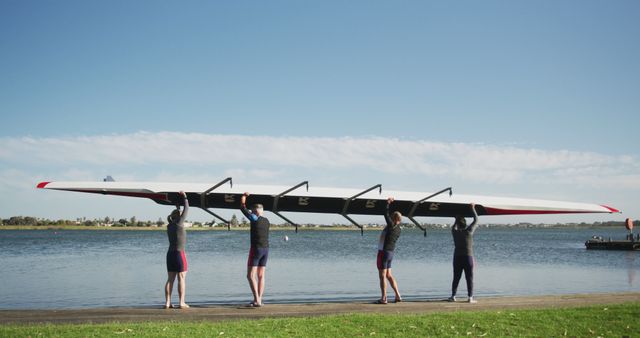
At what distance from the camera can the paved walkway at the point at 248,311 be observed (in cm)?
934

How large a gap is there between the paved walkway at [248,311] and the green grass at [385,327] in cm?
82

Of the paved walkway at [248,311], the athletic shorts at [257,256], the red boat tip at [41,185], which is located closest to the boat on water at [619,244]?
the paved walkway at [248,311]

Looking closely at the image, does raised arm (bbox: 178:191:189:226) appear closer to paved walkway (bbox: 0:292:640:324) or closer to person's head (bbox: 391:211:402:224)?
paved walkway (bbox: 0:292:640:324)

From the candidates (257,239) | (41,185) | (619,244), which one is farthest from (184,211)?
(619,244)

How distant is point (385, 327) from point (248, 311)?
3.12 m

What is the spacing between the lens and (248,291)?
1925 centimetres

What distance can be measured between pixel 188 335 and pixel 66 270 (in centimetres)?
2510

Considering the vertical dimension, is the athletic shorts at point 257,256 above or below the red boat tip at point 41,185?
below

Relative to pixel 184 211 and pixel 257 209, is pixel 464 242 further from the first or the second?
pixel 184 211

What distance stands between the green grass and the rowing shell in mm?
2318

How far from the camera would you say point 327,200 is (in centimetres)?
1031

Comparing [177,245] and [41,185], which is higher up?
[41,185]

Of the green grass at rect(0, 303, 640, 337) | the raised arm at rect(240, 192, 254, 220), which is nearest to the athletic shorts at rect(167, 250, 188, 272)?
the raised arm at rect(240, 192, 254, 220)

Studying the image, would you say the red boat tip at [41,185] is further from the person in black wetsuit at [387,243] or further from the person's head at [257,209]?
the person in black wetsuit at [387,243]
